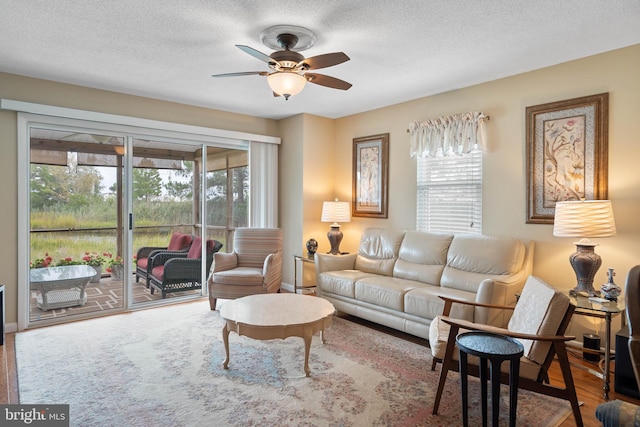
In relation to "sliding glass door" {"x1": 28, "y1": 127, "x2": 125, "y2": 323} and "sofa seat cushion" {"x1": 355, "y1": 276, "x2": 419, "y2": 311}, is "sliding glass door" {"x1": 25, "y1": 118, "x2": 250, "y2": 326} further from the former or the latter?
"sofa seat cushion" {"x1": 355, "y1": 276, "x2": 419, "y2": 311}

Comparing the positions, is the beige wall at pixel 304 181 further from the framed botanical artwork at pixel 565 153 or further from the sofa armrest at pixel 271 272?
the framed botanical artwork at pixel 565 153

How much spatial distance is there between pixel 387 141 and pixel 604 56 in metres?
2.39

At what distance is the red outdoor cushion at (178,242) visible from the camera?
4938 millimetres

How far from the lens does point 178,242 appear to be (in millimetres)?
4988

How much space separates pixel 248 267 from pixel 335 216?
1.31m

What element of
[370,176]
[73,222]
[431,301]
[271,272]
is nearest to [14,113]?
[73,222]

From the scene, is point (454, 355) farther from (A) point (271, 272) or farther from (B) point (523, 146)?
(A) point (271, 272)

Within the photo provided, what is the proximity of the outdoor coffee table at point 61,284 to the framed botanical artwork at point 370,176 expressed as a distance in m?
3.44

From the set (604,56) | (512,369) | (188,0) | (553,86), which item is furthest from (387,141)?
(512,369)

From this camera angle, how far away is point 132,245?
4.59 meters

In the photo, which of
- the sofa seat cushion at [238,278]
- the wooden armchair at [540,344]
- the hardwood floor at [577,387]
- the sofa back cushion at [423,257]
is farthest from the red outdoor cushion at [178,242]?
Answer: the wooden armchair at [540,344]

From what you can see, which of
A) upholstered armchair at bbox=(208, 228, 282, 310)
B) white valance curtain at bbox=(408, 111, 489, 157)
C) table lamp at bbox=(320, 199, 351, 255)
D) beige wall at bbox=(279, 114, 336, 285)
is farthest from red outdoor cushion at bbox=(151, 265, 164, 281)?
white valance curtain at bbox=(408, 111, 489, 157)

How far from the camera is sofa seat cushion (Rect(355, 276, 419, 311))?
11.9 ft

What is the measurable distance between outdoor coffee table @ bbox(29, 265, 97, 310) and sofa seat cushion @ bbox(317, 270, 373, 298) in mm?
2635
